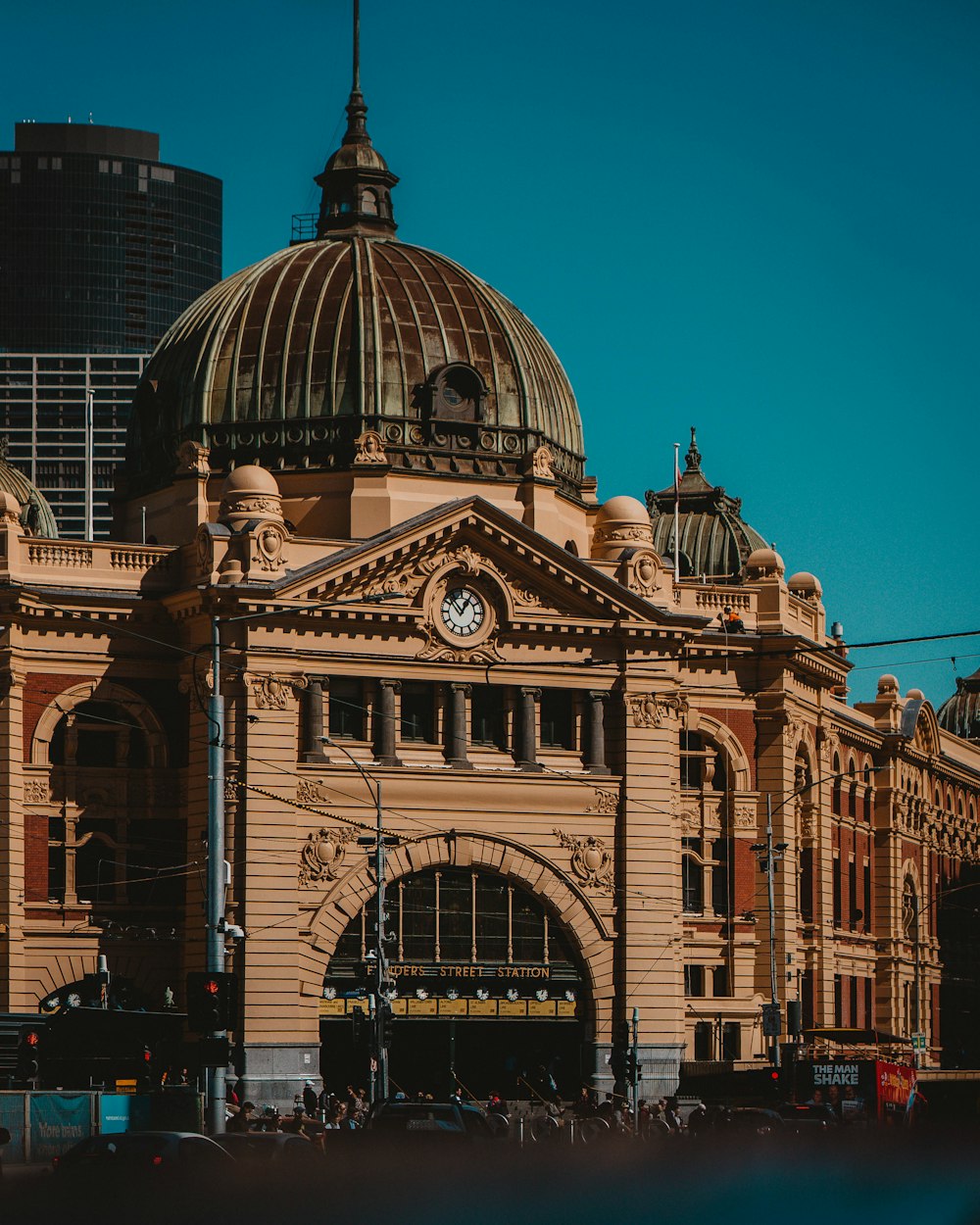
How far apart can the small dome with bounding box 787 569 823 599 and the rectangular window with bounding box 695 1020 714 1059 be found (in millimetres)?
17055

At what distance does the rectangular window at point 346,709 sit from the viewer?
8575 centimetres

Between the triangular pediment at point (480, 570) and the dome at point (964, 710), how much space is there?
232 feet

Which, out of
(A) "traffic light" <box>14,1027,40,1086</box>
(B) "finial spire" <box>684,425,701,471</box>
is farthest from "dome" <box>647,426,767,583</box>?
(A) "traffic light" <box>14,1027,40,1086</box>

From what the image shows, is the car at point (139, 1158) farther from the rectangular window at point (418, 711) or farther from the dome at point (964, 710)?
the dome at point (964, 710)

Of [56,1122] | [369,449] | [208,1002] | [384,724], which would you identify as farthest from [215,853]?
[369,449]

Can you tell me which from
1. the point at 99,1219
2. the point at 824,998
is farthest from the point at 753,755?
the point at 99,1219

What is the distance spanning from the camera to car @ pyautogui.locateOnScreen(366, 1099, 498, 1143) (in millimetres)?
56438

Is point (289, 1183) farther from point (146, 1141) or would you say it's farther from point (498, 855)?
point (498, 855)

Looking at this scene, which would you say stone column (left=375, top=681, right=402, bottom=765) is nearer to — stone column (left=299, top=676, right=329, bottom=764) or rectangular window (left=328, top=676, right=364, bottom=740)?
rectangular window (left=328, top=676, right=364, bottom=740)

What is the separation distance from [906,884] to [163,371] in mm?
38925

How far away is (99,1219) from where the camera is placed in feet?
132

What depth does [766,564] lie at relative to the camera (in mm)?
97812

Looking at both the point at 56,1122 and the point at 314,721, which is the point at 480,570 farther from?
the point at 56,1122

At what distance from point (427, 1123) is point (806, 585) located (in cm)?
4885
